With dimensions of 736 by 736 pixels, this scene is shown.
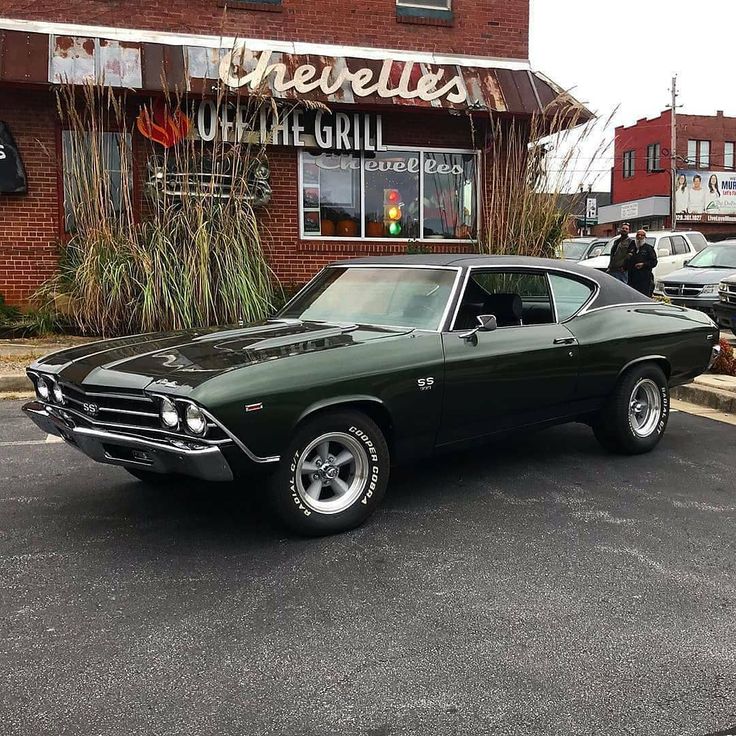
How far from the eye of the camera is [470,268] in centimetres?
474

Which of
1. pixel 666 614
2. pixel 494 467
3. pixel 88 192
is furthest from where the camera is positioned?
pixel 88 192

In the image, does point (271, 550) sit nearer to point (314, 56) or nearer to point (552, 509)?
point (552, 509)

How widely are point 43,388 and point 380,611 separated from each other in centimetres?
220

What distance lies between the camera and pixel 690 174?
45.4m

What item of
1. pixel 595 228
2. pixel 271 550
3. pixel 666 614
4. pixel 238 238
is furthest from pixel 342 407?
pixel 595 228

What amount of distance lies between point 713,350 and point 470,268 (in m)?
2.44

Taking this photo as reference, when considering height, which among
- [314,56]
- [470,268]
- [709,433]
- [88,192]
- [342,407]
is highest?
[314,56]

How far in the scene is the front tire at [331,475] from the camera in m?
3.73

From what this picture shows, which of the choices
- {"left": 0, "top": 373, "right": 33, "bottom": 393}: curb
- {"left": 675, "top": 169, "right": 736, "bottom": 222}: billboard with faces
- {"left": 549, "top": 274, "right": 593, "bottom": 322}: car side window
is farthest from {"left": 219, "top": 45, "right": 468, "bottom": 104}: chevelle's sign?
{"left": 675, "top": 169, "right": 736, "bottom": 222}: billboard with faces

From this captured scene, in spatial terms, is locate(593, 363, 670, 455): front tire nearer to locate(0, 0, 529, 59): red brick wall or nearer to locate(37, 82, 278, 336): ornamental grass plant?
locate(37, 82, 278, 336): ornamental grass plant

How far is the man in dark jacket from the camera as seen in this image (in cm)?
1374

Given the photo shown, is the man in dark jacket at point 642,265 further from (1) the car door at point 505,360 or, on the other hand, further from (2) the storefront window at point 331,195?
(1) the car door at point 505,360

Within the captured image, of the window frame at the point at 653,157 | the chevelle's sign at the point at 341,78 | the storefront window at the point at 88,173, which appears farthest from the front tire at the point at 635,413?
the window frame at the point at 653,157

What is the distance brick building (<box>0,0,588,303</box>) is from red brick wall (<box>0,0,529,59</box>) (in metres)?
0.02
